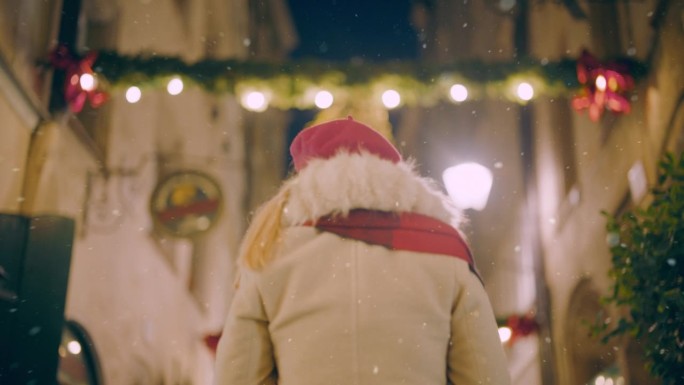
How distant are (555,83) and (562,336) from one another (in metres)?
4.85

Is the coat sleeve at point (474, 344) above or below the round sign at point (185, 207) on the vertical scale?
below

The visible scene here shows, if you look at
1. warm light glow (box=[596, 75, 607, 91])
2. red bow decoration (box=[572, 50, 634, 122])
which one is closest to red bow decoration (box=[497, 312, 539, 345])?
red bow decoration (box=[572, 50, 634, 122])

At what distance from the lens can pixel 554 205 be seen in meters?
11.6

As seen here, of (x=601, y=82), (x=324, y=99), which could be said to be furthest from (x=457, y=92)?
(x=601, y=82)

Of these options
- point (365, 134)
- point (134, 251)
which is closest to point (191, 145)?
point (134, 251)

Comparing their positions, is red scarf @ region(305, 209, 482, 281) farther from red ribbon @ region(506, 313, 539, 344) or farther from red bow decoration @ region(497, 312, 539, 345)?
red ribbon @ region(506, 313, 539, 344)

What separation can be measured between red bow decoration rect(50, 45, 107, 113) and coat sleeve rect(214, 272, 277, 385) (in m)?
5.51

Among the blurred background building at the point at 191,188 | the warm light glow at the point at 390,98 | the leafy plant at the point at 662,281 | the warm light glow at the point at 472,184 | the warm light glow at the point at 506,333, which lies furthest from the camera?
the warm light glow at the point at 506,333

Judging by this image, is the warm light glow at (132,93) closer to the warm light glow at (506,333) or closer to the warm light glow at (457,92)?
the warm light glow at (457,92)

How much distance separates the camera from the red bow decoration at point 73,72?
7.09m

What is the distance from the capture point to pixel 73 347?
8328mm

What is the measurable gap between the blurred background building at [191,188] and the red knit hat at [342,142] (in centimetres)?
268

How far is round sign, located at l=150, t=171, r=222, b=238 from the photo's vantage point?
991 centimetres

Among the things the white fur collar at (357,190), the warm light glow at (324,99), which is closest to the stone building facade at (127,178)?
the warm light glow at (324,99)
